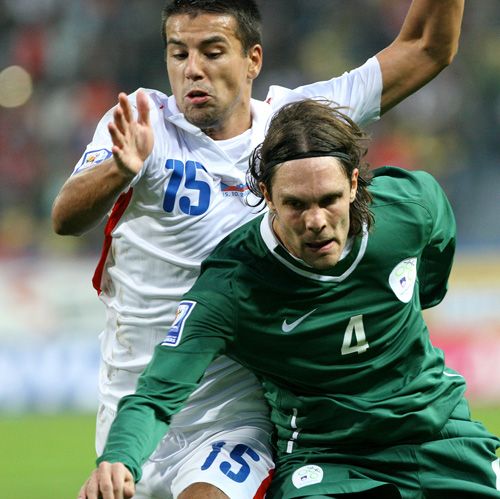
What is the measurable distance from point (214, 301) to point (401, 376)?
0.74 meters

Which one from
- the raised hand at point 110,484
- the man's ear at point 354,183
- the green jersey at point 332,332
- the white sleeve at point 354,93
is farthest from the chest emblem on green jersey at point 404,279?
the raised hand at point 110,484

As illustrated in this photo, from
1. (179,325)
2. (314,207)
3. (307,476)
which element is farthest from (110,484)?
(314,207)

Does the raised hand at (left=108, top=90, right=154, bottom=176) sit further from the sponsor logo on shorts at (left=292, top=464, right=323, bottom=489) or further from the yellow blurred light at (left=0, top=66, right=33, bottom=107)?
the yellow blurred light at (left=0, top=66, right=33, bottom=107)

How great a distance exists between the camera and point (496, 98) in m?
14.9

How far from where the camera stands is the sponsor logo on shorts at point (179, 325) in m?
4.16

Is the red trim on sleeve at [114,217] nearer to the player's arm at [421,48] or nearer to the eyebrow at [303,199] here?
the eyebrow at [303,199]

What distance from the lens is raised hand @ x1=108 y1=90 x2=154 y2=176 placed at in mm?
4223

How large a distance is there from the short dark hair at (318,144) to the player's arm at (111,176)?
46cm

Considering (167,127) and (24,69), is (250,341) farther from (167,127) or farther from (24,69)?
(24,69)

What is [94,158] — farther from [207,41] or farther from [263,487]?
[263,487]

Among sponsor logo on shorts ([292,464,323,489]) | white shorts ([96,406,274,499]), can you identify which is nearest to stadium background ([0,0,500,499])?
white shorts ([96,406,274,499])

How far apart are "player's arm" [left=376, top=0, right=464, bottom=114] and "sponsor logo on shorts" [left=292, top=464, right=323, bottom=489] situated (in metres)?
1.78

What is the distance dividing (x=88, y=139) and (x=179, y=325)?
10.6m

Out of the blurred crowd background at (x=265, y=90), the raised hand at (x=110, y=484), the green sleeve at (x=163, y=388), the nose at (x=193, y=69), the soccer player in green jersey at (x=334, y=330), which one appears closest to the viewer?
the raised hand at (x=110, y=484)
